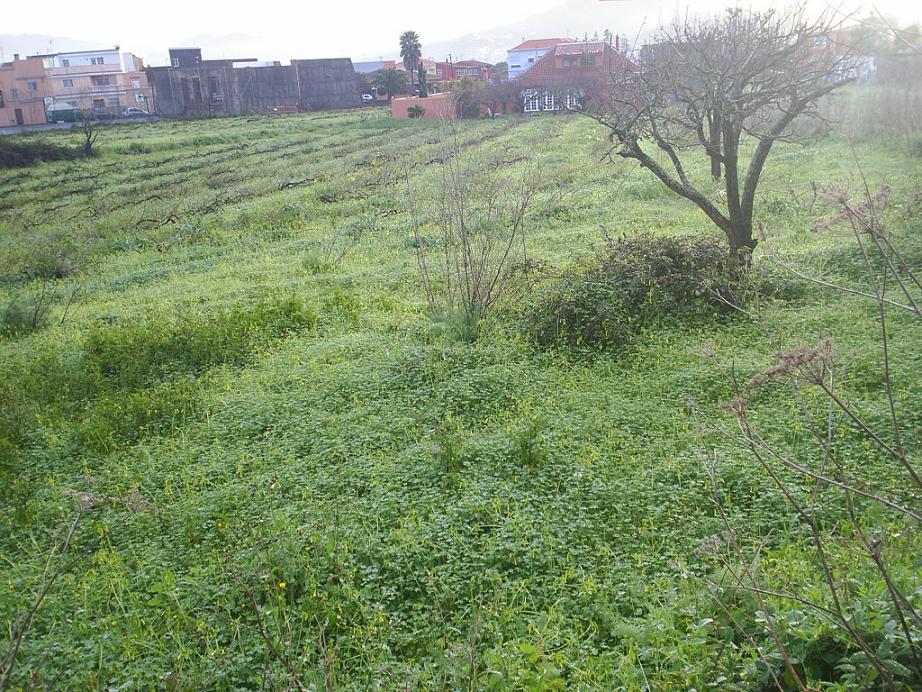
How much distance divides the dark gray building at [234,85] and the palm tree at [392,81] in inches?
117

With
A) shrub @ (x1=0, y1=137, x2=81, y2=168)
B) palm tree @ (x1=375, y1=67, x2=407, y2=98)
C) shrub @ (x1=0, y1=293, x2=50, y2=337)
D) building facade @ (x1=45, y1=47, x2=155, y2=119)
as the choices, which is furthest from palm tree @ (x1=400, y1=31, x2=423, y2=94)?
shrub @ (x1=0, y1=293, x2=50, y2=337)

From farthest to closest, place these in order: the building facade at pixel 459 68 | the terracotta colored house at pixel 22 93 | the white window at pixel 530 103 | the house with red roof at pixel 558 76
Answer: the building facade at pixel 459 68 < the terracotta colored house at pixel 22 93 < the white window at pixel 530 103 < the house with red roof at pixel 558 76

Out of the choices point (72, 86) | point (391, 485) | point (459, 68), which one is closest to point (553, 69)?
point (459, 68)

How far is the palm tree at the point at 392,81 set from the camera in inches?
1799

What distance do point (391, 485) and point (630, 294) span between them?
146 inches

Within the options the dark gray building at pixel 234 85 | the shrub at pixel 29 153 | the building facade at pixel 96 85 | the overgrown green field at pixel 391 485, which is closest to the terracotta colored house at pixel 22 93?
the building facade at pixel 96 85

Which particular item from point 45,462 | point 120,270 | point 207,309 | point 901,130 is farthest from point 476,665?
point 901,130

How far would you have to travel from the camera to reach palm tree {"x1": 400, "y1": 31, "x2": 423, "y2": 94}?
4791 centimetres

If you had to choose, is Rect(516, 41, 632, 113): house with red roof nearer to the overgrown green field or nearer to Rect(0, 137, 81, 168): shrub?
Rect(0, 137, 81, 168): shrub

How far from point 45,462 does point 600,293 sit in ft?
16.9

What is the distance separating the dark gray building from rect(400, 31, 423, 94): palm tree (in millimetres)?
4983

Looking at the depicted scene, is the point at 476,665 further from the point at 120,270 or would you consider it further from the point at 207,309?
the point at 120,270

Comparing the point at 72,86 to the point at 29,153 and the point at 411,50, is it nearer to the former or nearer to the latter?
the point at 411,50

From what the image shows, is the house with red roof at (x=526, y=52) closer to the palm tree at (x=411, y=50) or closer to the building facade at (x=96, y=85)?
the palm tree at (x=411, y=50)
